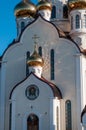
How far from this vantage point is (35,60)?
22.7 metres

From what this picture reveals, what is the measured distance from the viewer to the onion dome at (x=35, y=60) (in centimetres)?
2269

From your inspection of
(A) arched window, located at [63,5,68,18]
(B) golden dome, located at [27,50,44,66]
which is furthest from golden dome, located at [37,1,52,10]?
(B) golden dome, located at [27,50,44,66]

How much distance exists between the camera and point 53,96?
21828 mm

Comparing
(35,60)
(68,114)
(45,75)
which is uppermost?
(35,60)

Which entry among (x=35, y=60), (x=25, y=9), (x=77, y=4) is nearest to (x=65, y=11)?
(x=77, y=4)

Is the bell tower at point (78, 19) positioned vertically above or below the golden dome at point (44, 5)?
below

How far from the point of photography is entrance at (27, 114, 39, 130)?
2202 centimetres

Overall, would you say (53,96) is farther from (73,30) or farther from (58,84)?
(73,30)

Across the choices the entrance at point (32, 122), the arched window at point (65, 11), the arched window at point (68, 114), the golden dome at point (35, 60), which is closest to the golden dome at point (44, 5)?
the arched window at point (65, 11)

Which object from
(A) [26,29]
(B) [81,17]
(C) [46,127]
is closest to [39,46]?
(A) [26,29]

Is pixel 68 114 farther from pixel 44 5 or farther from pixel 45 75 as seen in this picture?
pixel 44 5

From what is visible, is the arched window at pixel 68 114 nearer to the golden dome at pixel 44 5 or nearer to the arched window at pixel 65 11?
the golden dome at pixel 44 5

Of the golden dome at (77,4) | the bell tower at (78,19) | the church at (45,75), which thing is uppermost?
the golden dome at (77,4)

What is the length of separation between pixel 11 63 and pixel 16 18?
3.95m
